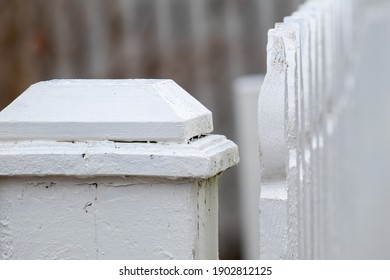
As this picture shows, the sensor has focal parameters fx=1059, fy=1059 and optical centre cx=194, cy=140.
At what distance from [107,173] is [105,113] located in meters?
0.11

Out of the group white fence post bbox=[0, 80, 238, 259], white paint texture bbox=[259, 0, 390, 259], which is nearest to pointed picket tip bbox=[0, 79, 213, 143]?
white fence post bbox=[0, 80, 238, 259]

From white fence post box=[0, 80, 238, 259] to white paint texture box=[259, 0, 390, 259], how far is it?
0.13 metres

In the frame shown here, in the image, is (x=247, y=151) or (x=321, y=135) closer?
(x=321, y=135)

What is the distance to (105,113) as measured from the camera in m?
1.89

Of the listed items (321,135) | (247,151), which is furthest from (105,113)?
(247,151)

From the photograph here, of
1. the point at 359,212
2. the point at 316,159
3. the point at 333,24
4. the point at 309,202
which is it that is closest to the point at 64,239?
the point at 309,202

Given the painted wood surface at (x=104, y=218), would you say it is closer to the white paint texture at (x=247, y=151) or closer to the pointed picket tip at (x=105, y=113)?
the pointed picket tip at (x=105, y=113)

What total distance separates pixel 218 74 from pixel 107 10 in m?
0.76

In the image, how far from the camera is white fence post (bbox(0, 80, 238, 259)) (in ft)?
6.07

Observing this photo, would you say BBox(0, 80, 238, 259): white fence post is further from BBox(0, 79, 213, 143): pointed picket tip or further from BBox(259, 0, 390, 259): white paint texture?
BBox(259, 0, 390, 259): white paint texture

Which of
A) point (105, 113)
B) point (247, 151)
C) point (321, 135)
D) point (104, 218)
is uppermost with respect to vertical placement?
point (105, 113)

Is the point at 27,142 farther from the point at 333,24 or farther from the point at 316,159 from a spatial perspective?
the point at 333,24

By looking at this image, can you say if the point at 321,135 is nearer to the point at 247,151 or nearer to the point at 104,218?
the point at 104,218

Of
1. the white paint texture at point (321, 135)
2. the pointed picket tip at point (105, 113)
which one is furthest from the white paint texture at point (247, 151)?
the pointed picket tip at point (105, 113)
